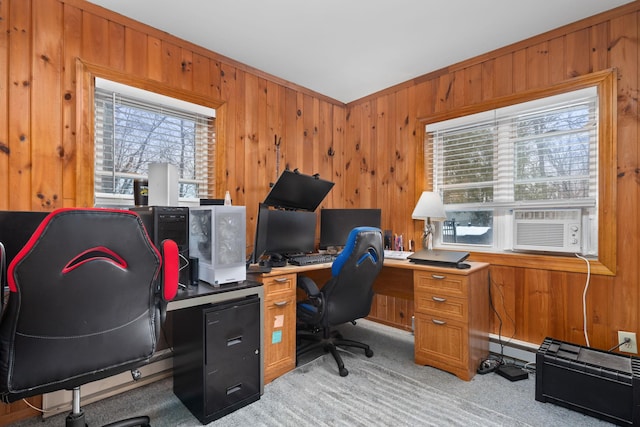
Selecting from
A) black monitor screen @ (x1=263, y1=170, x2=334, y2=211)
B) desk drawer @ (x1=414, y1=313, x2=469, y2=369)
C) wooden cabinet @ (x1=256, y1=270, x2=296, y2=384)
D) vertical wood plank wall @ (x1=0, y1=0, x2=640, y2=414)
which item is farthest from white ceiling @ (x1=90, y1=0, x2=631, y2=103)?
desk drawer @ (x1=414, y1=313, x2=469, y2=369)

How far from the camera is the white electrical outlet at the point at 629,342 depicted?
2.10 m

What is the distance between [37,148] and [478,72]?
3.35 metres

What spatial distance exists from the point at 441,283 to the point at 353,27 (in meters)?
2.02

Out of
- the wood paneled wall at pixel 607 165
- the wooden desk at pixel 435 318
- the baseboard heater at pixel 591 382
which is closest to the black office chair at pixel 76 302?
the wooden desk at pixel 435 318

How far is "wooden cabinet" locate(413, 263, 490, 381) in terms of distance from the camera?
224 cm

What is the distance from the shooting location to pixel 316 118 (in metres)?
3.56

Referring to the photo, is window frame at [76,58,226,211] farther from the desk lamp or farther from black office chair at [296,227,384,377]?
the desk lamp

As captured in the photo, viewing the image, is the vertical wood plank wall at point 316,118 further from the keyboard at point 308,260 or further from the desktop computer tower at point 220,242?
the desktop computer tower at point 220,242

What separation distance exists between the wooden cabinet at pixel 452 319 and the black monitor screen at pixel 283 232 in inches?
40.4

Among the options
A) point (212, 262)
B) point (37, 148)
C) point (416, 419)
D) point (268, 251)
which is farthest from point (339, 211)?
point (37, 148)

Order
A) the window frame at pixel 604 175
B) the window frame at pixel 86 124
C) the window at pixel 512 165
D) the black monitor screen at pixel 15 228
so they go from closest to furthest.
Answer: the black monitor screen at pixel 15 228 → the window frame at pixel 86 124 → the window frame at pixel 604 175 → the window at pixel 512 165

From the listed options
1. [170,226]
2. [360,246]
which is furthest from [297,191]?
[170,226]

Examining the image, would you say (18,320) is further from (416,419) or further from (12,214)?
(416,419)

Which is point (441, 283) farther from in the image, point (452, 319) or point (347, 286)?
point (347, 286)
